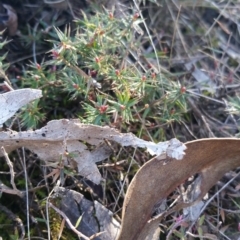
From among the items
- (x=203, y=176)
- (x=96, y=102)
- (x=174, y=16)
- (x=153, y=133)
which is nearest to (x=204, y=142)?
(x=203, y=176)

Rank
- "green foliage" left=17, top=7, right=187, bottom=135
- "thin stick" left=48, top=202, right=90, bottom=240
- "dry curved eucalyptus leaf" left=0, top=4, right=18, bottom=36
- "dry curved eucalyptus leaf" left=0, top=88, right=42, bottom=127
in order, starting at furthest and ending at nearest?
"dry curved eucalyptus leaf" left=0, top=4, right=18, bottom=36 < "green foliage" left=17, top=7, right=187, bottom=135 < "dry curved eucalyptus leaf" left=0, top=88, right=42, bottom=127 < "thin stick" left=48, top=202, right=90, bottom=240

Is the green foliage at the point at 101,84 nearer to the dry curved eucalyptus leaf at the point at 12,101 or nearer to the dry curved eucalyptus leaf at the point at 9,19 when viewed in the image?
the dry curved eucalyptus leaf at the point at 12,101

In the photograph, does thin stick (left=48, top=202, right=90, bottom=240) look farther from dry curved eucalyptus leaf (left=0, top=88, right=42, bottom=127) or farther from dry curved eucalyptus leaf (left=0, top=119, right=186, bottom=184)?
dry curved eucalyptus leaf (left=0, top=88, right=42, bottom=127)

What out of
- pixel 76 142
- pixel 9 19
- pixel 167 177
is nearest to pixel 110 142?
pixel 76 142

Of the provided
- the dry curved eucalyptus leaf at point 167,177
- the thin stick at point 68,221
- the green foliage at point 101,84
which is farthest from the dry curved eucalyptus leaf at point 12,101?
the dry curved eucalyptus leaf at point 167,177

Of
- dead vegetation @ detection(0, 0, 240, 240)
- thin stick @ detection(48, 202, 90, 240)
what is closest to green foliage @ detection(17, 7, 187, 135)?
dead vegetation @ detection(0, 0, 240, 240)
